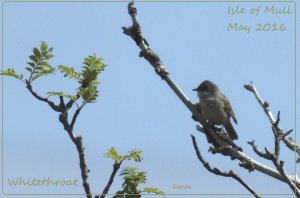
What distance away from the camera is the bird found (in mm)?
9872

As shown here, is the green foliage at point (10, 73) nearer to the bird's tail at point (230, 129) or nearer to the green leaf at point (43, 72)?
the green leaf at point (43, 72)

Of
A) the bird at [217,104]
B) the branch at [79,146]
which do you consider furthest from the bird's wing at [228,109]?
the branch at [79,146]

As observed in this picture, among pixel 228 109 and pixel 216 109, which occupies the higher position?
pixel 228 109

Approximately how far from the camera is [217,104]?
33.2 ft

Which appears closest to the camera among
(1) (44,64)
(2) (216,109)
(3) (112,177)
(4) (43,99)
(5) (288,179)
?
(5) (288,179)

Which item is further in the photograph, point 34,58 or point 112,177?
point 34,58

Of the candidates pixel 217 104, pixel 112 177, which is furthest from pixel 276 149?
pixel 217 104

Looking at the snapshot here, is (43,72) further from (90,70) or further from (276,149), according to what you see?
(276,149)

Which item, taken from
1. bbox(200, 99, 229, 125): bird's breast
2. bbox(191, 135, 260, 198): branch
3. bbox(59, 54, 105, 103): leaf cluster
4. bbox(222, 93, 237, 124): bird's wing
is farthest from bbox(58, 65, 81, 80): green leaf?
bbox(222, 93, 237, 124): bird's wing

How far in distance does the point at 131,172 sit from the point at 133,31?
131 cm

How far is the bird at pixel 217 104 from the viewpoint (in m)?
9.87

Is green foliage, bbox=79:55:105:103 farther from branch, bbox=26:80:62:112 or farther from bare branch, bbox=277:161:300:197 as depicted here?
bare branch, bbox=277:161:300:197

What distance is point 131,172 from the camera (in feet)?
18.0

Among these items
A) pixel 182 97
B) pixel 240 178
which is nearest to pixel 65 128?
pixel 182 97
